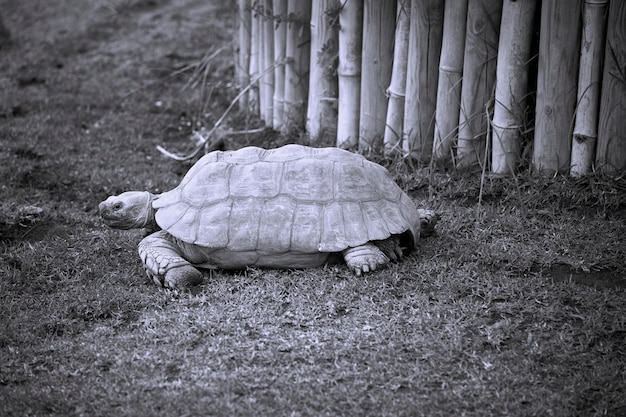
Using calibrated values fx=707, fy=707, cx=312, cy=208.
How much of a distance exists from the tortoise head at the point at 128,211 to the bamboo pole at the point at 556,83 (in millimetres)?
2737

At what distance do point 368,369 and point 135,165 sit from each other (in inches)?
152

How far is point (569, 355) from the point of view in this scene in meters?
3.47

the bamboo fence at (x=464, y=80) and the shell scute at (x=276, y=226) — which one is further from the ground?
the bamboo fence at (x=464, y=80)

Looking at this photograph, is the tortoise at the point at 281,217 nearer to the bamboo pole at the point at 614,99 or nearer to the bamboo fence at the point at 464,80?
the bamboo fence at the point at 464,80

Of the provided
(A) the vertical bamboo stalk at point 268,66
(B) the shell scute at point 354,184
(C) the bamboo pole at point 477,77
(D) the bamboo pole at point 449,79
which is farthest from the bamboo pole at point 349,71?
(B) the shell scute at point 354,184

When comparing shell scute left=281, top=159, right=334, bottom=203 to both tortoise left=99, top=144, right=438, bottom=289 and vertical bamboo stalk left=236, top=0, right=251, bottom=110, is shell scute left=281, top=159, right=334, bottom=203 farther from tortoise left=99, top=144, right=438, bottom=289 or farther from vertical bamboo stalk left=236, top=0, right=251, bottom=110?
vertical bamboo stalk left=236, top=0, right=251, bottom=110

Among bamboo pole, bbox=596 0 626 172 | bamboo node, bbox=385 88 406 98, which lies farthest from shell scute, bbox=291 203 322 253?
bamboo pole, bbox=596 0 626 172

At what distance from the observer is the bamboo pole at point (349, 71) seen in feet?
18.9

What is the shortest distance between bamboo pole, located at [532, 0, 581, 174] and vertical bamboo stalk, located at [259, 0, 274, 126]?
284 cm

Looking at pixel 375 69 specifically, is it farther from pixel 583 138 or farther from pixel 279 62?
pixel 583 138

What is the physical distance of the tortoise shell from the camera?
420cm

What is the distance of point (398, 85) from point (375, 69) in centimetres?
26

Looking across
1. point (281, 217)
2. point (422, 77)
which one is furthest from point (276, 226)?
point (422, 77)

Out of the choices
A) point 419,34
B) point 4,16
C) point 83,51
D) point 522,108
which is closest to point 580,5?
point 522,108
